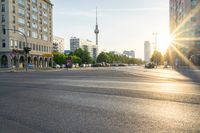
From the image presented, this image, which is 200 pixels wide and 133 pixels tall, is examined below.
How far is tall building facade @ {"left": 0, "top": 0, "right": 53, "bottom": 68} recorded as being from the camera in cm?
6347

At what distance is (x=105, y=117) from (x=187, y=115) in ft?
6.97

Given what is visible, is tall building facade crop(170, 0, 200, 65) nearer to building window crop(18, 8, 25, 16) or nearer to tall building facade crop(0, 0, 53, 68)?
tall building facade crop(0, 0, 53, 68)

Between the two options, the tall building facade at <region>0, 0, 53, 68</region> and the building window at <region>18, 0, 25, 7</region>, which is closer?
the tall building facade at <region>0, 0, 53, 68</region>

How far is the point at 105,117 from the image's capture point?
18.8ft

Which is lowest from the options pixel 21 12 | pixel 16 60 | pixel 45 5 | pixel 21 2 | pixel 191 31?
pixel 16 60

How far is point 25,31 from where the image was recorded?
70688 mm

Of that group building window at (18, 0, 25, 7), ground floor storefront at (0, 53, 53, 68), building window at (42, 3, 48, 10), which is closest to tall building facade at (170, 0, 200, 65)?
ground floor storefront at (0, 53, 53, 68)

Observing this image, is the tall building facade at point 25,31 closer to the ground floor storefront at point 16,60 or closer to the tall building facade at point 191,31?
the ground floor storefront at point 16,60

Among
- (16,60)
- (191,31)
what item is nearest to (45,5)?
(16,60)

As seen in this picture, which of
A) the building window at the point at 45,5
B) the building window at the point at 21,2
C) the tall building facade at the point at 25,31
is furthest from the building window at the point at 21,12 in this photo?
the building window at the point at 45,5

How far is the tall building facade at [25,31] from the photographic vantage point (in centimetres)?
6347

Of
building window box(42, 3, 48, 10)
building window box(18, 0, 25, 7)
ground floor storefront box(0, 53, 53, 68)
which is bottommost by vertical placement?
ground floor storefront box(0, 53, 53, 68)

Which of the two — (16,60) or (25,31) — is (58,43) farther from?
(16,60)

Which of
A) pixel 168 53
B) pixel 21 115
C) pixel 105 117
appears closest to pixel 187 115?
pixel 105 117
